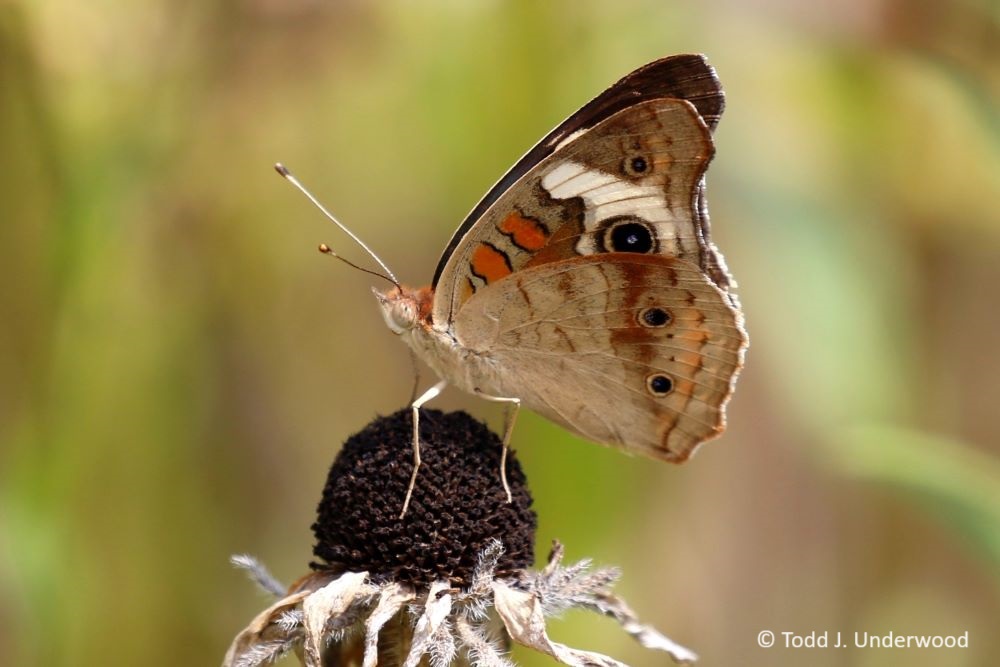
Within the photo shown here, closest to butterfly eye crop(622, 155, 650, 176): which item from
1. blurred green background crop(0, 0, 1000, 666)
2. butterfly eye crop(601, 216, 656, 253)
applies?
butterfly eye crop(601, 216, 656, 253)

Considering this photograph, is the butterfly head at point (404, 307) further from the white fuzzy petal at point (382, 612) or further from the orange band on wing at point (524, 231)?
the white fuzzy petal at point (382, 612)

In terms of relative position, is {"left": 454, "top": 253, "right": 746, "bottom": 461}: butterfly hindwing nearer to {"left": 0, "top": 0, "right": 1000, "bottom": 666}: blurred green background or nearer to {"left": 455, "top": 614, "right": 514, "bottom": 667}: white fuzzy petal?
{"left": 0, "top": 0, "right": 1000, "bottom": 666}: blurred green background

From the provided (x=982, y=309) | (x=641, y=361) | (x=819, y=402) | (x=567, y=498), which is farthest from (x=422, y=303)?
(x=982, y=309)

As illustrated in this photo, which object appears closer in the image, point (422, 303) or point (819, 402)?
point (422, 303)

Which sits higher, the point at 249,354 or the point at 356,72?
the point at 356,72

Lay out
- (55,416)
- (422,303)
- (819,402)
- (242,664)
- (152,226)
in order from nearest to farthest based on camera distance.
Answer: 1. (242,664)
2. (422,303)
3. (55,416)
4. (819,402)
5. (152,226)

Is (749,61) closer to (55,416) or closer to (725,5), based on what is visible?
(725,5)

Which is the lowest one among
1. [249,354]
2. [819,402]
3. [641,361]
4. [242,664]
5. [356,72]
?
[242,664]
